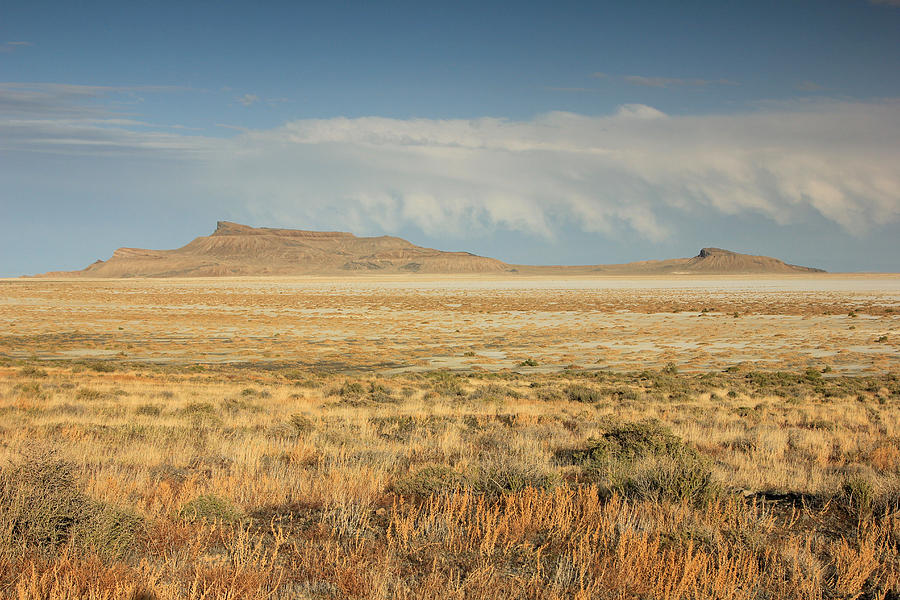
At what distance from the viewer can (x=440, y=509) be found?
5406 millimetres

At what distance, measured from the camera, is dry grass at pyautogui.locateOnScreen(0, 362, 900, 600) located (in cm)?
391

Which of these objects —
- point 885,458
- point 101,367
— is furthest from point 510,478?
point 101,367

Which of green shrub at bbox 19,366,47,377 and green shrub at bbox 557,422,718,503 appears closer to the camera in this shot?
green shrub at bbox 557,422,718,503

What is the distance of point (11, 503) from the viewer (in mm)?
4441

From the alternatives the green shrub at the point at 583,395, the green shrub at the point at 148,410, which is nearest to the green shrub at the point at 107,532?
the green shrub at the point at 148,410

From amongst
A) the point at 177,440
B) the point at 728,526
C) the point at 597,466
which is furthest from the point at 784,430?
the point at 177,440

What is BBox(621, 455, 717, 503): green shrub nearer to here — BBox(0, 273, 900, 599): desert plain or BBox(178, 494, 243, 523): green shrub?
BBox(0, 273, 900, 599): desert plain

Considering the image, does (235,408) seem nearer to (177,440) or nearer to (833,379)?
(177,440)

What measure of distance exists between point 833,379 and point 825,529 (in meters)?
17.9

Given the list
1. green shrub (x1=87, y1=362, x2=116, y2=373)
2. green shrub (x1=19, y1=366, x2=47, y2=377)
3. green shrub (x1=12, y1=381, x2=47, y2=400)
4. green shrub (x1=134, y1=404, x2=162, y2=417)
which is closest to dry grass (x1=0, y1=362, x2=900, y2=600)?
green shrub (x1=134, y1=404, x2=162, y2=417)

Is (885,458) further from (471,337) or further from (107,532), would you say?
(471,337)

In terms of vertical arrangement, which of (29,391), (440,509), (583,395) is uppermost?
(440,509)

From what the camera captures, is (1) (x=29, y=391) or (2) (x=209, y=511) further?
(1) (x=29, y=391)

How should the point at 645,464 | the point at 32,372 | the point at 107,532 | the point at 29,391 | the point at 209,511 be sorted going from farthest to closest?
the point at 32,372, the point at 29,391, the point at 645,464, the point at 209,511, the point at 107,532
